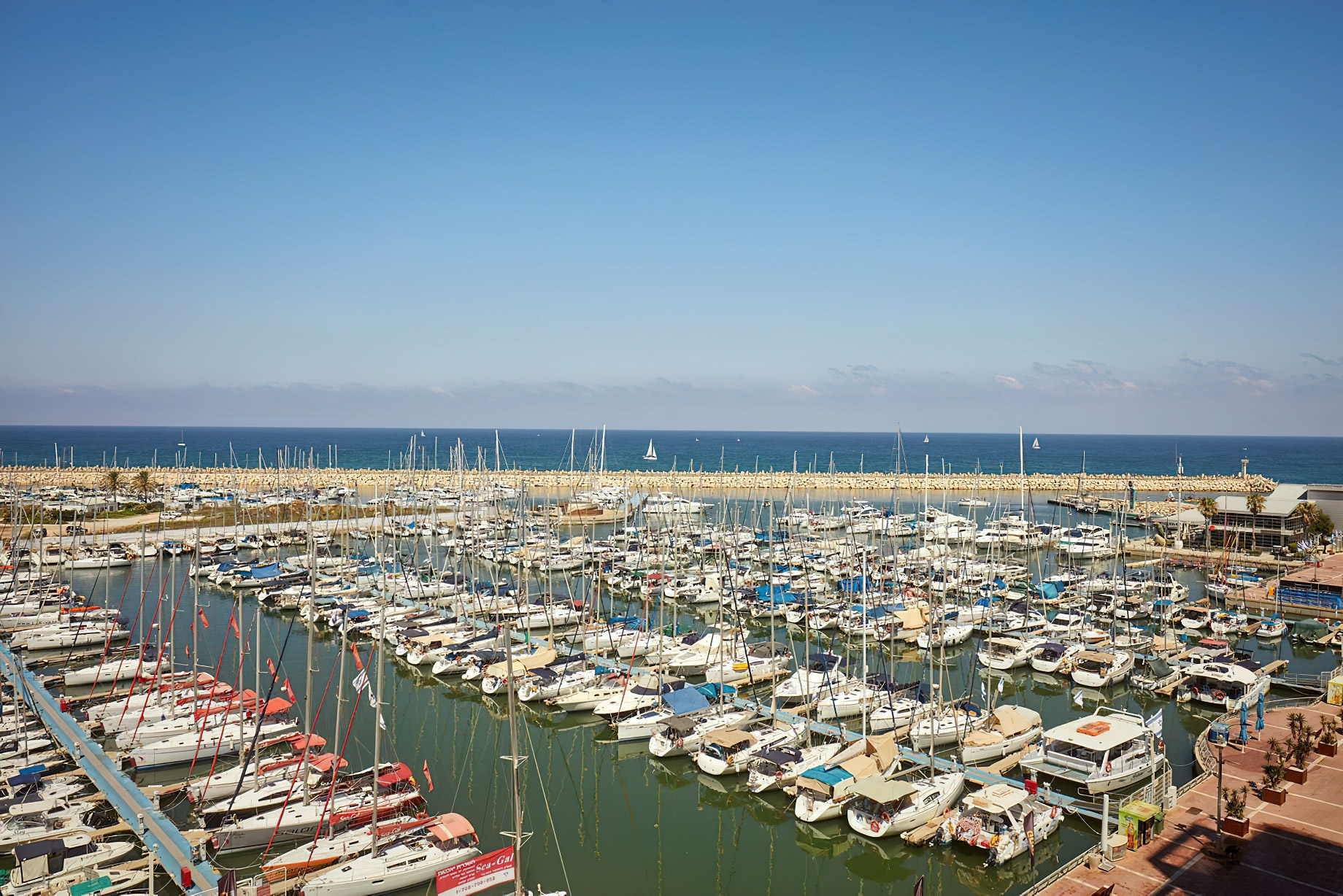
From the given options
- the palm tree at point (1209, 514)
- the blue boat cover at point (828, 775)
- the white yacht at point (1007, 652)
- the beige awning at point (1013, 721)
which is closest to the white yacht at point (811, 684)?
the beige awning at point (1013, 721)

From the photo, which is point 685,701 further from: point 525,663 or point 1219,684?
point 1219,684

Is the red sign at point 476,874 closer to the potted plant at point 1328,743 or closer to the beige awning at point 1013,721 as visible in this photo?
the beige awning at point 1013,721

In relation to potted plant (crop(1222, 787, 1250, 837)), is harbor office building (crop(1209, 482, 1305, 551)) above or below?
above

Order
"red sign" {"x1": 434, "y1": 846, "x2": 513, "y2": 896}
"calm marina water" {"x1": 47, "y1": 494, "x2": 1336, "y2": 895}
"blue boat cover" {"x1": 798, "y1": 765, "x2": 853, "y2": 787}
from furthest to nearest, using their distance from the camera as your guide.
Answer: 1. "blue boat cover" {"x1": 798, "y1": 765, "x2": 853, "y2": 787}
2. "calm marina water" {"x1": 47, "y1": 494, "x2": 1336, "y2": 895}
3. "red sign" {"x1": 434, "y1": 846, "x2": 513, "y2": 896}

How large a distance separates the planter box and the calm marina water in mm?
4219

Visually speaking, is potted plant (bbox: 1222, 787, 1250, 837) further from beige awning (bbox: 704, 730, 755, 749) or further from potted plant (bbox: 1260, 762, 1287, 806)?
beige awning (bbox: 704, 730, 755, 749)

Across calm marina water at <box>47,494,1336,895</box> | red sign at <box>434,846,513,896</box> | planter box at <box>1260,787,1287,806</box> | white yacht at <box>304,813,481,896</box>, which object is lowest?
calm marina water at <box>47,494,1336,895</box>

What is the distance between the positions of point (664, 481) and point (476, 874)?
10462 centimetres

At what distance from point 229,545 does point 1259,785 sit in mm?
67619

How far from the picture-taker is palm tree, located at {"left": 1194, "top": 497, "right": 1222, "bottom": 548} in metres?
64.6

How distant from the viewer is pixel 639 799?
26.5m

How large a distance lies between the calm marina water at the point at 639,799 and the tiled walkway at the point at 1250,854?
2926 mm

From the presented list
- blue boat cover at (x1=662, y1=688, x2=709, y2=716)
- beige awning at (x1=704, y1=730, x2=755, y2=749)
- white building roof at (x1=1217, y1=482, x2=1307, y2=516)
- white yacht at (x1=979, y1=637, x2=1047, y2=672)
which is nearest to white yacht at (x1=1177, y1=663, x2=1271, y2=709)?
white yacht at (x1=979, y1=637, x2=1047, y2=672)

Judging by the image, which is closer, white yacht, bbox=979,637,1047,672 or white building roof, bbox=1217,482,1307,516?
white yacht, bbox=979,637,1047,672
